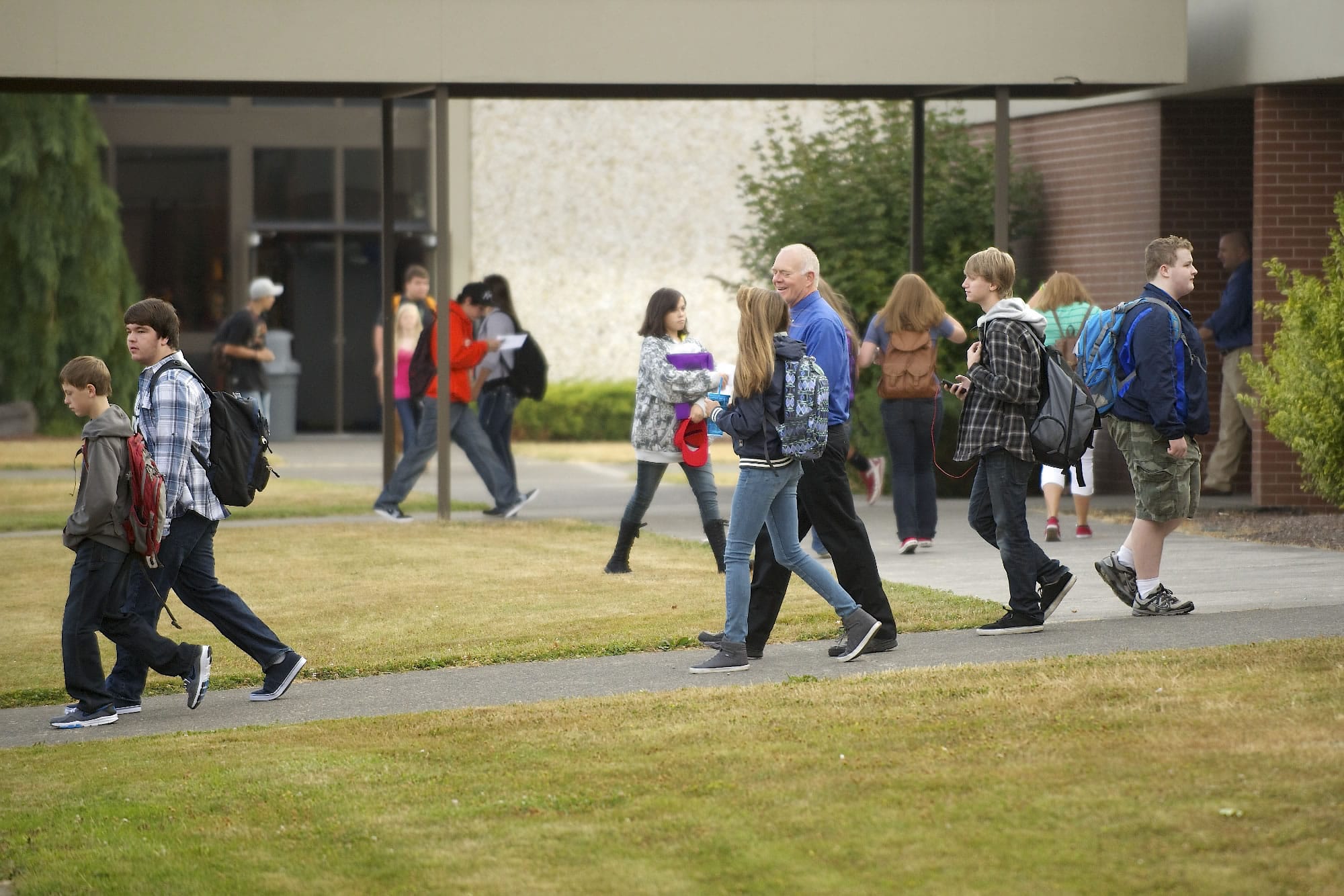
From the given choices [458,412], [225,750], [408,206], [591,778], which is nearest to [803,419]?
[591,778]

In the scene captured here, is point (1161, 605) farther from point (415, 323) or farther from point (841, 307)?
point (415, 323)

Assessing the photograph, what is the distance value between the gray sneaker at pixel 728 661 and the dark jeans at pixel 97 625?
7.34ft

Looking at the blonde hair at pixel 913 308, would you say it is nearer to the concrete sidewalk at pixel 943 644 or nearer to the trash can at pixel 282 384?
the concrete sidewalk at pixel 943 644

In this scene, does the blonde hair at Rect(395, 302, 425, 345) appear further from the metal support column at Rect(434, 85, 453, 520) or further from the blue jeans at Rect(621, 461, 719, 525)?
the blue jeans at Rect(621, 461, 719, 525)

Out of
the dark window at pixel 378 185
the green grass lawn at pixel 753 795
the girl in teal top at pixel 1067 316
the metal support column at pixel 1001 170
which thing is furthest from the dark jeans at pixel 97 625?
the dark window at pixel 378 185

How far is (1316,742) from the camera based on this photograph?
5711mm

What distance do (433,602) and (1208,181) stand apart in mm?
8816

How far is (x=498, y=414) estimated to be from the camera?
14461mm

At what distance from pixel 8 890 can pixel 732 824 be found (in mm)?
2098

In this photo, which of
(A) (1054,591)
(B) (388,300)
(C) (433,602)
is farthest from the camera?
(B) (388,300)

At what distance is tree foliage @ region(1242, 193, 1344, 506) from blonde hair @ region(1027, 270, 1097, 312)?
1364mm

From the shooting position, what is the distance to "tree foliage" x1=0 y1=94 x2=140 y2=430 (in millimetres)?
24594

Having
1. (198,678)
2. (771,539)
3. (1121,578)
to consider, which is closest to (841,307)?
(1121,578)

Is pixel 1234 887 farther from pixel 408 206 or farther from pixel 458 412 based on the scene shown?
pixel 408 206
